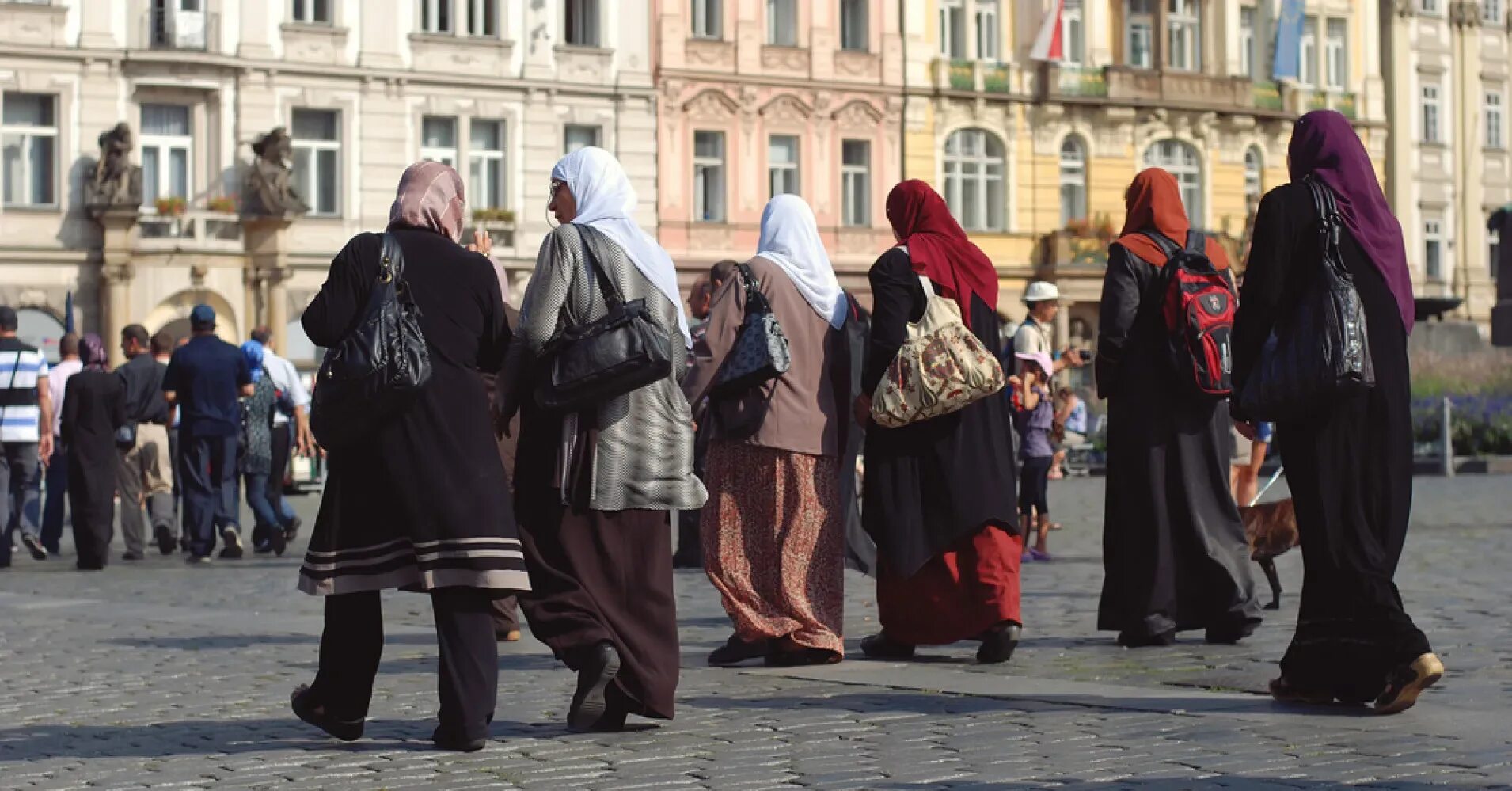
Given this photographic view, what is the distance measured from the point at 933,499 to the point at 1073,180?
4537 cm

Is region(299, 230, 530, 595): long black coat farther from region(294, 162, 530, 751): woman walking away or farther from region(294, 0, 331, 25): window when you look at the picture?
region(294, 0, 331, 25): window

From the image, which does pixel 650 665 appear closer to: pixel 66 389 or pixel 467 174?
pixel 66 389

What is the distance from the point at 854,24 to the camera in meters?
52.1

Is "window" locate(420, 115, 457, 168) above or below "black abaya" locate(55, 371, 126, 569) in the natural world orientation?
above

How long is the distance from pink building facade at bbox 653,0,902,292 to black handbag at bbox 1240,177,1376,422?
1563 inches

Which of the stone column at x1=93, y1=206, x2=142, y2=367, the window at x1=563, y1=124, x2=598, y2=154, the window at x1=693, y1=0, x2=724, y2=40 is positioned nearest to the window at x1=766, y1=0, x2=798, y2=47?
the window at x1=693, y1=0, x2=724, y2=40

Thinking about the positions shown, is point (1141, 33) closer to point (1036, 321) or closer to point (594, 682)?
point (1036, 321)

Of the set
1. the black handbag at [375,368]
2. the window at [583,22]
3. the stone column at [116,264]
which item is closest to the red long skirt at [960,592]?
the black handbag at [375,368]

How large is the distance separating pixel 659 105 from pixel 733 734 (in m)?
40.9

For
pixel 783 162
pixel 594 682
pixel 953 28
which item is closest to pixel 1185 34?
pixel 953 28

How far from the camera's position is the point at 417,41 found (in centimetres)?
4556

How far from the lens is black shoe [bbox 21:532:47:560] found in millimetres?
20281

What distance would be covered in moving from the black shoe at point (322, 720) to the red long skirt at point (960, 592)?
10.4 feet

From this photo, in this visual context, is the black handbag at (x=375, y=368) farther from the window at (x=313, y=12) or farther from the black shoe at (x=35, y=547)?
the window at (x=313, y=12)
